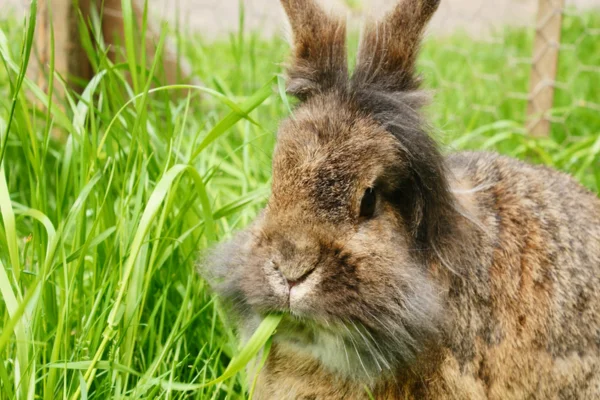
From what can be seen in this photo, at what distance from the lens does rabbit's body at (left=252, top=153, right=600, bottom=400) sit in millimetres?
2182

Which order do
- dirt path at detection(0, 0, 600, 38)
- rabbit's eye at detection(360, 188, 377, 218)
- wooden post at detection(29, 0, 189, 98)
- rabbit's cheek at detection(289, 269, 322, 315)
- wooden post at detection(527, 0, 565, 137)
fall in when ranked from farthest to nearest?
dirt path at detection(0, 0, 600, 38), wooden post at detection(527, 0, 565, 137), wooden post at detection(29, 0, 189, 98), rabbit's eye at detection(360, 188, 377, 218), rabbit's cheek at detection(289, 269, 322, 315)

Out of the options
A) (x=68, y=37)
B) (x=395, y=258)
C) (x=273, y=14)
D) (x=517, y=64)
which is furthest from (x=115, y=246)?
(x=273, y=14)

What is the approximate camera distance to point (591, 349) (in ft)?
7.59

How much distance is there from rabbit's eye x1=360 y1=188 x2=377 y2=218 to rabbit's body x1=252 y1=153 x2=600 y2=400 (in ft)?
0.86

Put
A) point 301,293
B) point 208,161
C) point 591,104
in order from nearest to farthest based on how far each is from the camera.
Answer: point 301,293 < point 208,161 < point 591,104

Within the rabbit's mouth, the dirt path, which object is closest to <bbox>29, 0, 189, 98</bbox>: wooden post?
the dirt path

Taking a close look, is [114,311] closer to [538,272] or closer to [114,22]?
[538,272]

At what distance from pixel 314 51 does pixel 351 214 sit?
507 millimetres

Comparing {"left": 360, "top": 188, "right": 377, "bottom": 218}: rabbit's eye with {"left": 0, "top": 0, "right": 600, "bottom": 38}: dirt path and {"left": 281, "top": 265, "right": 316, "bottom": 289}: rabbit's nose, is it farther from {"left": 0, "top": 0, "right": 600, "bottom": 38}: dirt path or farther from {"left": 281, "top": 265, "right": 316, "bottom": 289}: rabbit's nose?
{"left": 0, "top": 0, "right": 600, "bottom": 38}: dirt path

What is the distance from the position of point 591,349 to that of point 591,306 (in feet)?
0.40

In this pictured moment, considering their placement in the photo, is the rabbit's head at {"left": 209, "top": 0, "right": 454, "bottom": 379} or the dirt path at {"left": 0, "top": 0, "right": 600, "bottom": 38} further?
the dirt path at {"left": 0, "top": 0, "right": 600, "bottom": 38}

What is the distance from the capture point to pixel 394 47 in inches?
85.6

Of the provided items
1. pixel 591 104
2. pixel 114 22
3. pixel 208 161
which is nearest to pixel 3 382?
pixel 208 161

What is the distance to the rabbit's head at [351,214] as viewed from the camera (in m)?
1.92
